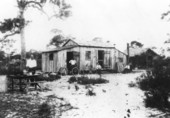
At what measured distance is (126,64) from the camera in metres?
28.0

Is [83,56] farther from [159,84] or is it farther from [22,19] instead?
[159,84]

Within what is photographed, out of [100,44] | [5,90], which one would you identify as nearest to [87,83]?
[5,90]

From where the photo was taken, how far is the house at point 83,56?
79.4ft

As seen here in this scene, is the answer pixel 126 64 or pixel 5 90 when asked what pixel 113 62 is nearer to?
pixel 126 64

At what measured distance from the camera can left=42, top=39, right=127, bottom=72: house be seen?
2419 centimetres

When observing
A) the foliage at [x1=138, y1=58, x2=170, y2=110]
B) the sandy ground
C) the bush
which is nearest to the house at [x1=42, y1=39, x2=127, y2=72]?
the sandy ground

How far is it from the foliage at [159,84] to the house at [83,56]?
1517 cm

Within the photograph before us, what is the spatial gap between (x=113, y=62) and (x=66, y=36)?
834 inches

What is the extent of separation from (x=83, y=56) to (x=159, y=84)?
51.7ft

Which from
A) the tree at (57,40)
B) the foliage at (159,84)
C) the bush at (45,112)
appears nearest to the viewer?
the bush at (45,112)

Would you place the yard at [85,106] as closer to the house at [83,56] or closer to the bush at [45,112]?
the bush at [45,112]

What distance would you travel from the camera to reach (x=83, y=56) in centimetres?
2436

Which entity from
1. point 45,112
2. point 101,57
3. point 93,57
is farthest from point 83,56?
point 45,112

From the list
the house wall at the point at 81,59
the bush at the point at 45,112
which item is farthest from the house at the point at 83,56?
the bush at the point at 45,112
